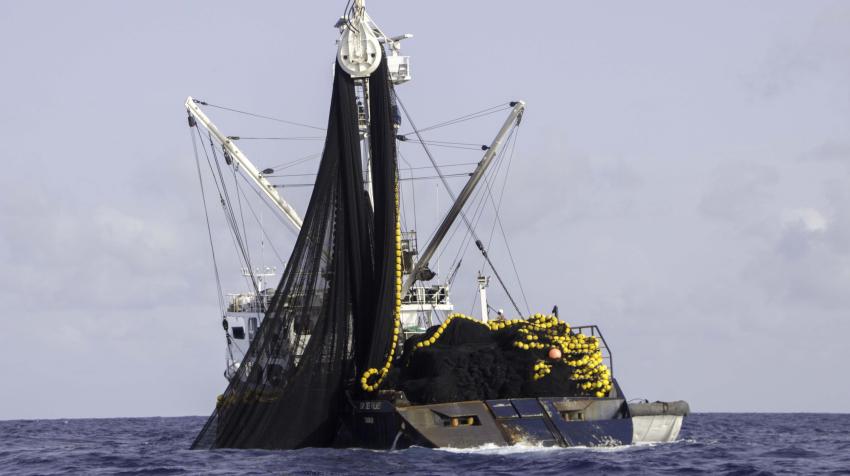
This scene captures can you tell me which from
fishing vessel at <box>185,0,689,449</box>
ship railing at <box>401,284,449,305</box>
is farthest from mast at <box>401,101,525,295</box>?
fishing vessel at <box>185,0,689,449</box>

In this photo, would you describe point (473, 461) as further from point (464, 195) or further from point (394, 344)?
point (464, 195)

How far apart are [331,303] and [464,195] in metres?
10.9

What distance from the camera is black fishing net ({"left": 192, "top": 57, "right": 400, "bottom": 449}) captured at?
35719 millimetres

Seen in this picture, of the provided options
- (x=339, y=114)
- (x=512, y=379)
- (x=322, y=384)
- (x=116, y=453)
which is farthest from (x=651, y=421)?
(x=116, y=453)

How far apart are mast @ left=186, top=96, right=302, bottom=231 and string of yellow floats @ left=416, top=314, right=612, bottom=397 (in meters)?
14.1

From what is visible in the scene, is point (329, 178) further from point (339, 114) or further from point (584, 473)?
point (584, 473)

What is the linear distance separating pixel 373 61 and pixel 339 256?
536cm

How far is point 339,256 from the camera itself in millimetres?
36250

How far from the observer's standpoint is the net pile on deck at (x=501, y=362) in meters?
33.4

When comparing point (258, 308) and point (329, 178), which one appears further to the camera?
point (258, 308)

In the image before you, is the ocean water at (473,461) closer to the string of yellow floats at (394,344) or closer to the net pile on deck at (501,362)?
the net pile on deck at (501,362)

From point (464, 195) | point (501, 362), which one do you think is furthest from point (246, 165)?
point (501, 362)

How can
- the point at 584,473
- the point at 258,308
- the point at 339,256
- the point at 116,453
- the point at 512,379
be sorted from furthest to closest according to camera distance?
the point at 258,308 → the point at 116,453 → the point at 339,256 → the point at 512,379 → the point at 584,473

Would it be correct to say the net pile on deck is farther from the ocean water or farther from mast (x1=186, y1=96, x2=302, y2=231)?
mast (x1=186, y1=96, x2=302, y2=231)
